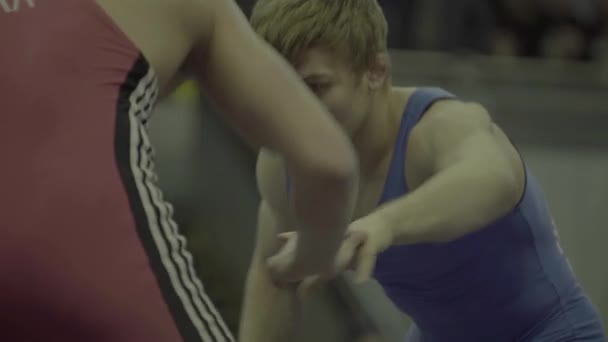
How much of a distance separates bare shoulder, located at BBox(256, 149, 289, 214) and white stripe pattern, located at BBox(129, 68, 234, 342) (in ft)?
3.08

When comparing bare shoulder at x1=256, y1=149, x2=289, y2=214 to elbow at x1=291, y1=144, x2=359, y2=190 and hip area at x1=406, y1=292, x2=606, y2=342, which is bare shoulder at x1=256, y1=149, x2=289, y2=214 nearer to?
hip area at x1=406, y1=292, x2=606, y2=342

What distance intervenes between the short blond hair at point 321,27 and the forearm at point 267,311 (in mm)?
361

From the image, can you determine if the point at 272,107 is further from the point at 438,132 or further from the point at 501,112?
the point at 501,112

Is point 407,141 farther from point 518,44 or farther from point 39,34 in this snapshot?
point 518,44

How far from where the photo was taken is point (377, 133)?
2262 millimetres

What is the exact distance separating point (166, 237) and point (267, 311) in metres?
0.94

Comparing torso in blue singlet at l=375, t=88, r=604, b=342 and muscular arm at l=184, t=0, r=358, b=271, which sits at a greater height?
muscular arm at l=184, t=0, r=358, b=271

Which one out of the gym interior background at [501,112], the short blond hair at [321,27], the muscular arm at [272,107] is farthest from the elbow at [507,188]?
the gym interior background at [501,112]

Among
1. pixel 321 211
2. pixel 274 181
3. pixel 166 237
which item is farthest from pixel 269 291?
pixel 166 237

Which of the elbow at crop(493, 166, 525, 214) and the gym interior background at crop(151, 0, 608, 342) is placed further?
the gym interior background at crop(151, 0, 608, 342)

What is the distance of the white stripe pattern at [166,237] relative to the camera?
4.19 ft

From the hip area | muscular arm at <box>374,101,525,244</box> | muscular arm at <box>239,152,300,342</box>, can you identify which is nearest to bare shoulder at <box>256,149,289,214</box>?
muscular arm at <box>239,152,300,342</box>

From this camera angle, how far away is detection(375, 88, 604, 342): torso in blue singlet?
220 centimetres

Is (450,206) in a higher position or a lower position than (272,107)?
lower
